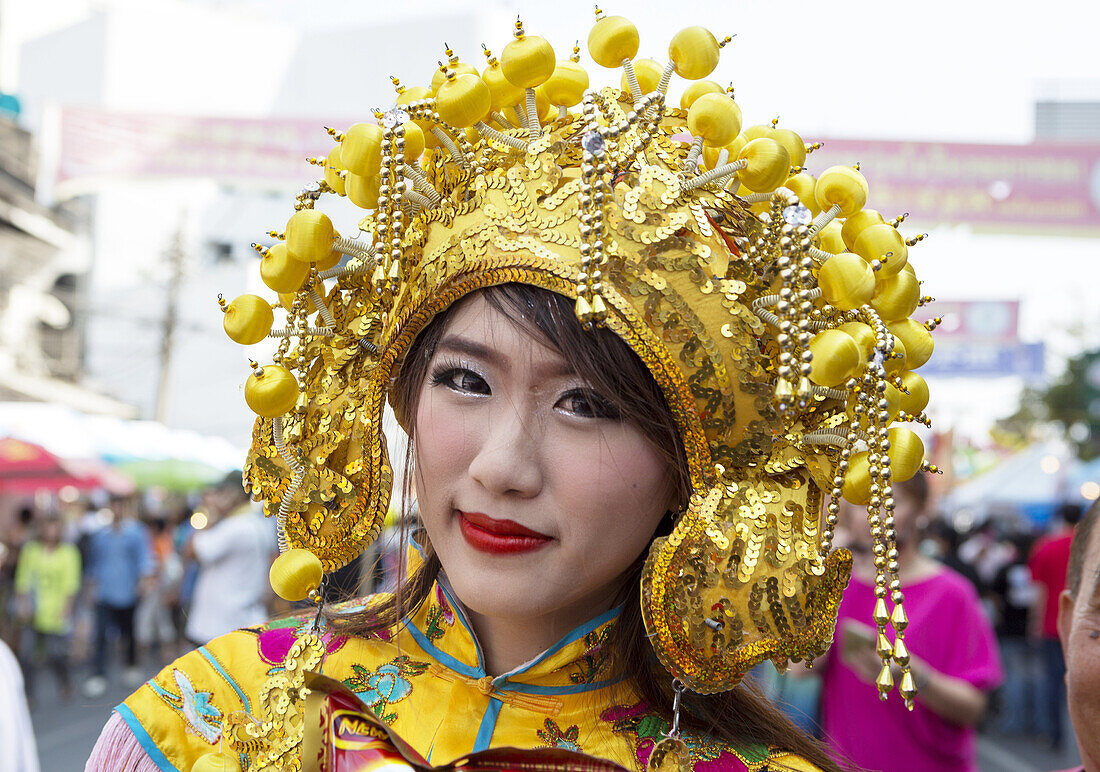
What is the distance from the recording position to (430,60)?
647 inches

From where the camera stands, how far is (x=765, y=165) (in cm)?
163

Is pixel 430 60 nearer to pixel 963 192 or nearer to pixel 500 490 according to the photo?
pixel 963 192

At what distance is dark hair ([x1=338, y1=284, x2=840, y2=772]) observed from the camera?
1.58 m

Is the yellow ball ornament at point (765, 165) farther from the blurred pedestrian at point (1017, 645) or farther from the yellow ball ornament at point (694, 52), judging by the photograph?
the blurred pedestrian at point (1017, 645)

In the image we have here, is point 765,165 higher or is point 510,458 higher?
point 765,165

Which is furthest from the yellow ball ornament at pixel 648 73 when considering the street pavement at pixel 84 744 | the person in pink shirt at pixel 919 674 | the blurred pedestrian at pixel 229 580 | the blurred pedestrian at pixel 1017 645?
the blurred pedestrian at pixel 1017 645

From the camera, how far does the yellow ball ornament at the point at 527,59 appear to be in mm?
1656

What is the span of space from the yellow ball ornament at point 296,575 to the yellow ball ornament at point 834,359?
0.90m

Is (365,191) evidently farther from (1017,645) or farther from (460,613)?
(1017,645)

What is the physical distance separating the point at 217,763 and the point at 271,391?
62 centimetres

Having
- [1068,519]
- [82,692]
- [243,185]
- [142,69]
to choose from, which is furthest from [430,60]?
[1068,519]

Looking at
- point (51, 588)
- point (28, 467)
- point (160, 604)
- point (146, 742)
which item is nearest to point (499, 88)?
point (146, 742)

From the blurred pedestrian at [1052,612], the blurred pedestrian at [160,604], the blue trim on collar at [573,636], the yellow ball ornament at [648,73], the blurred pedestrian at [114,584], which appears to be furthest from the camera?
the blurred pedestrian at [160,604]

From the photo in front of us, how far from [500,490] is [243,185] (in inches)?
366
